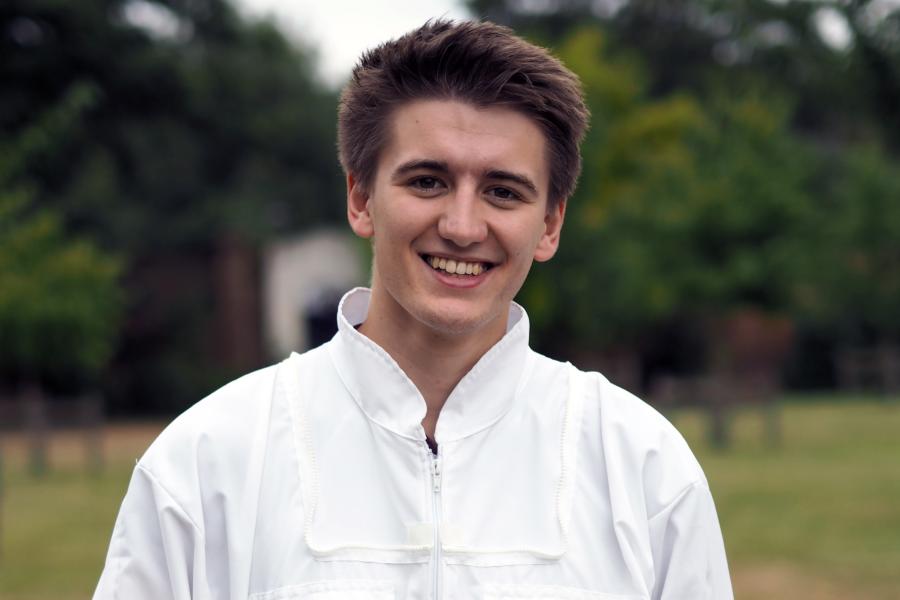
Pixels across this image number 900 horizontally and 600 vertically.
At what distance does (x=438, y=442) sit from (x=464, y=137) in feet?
1.83

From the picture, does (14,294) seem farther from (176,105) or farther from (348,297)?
(176,105)

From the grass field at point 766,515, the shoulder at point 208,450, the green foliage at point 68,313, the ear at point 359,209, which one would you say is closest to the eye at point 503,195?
the ear at point 359,209

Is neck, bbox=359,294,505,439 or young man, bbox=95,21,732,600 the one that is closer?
young man, bbox=95,21,732,600

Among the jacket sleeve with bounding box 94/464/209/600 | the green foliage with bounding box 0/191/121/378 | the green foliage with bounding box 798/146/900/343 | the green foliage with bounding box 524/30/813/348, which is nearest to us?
the jacket sleeve with bounding box 94/464/209/600

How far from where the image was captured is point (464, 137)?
99.7 inches

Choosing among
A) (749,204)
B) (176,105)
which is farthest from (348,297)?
(176,105)

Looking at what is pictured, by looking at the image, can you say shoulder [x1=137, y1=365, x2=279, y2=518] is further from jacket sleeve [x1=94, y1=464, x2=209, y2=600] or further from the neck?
the neck

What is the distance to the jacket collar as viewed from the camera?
2615 millimetres

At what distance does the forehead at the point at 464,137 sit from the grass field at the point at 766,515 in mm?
7353

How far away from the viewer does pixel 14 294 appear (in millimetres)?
13461

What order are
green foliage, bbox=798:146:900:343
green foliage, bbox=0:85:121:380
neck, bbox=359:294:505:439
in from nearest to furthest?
neck, bbox=359:294:505:439 < green foliage, bbox=0:85:121:380 < green foliage, bbox=798:146:900:343

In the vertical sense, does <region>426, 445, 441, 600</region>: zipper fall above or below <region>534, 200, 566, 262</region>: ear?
below

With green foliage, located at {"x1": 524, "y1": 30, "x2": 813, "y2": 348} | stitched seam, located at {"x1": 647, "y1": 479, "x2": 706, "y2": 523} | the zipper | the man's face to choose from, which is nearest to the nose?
the man's face

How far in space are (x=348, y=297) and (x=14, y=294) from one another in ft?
37.0
